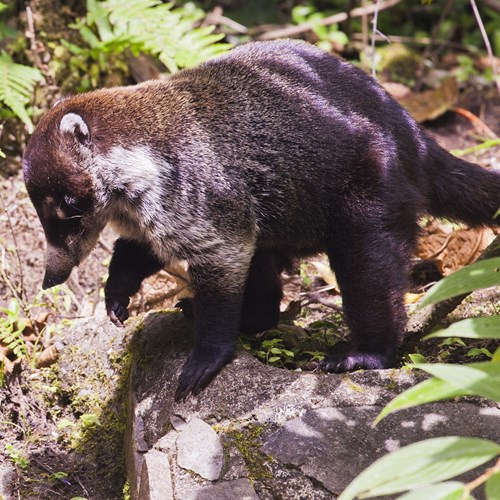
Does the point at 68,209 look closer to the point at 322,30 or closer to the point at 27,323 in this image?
the point at 27,323

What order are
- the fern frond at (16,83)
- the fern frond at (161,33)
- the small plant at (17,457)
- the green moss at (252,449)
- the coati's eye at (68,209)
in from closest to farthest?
the green moss at (252,449)
the coati's eye at (68,209)
the small plant at (17,457)
the fern frond at (16,83)
the fern frond at (161,33)

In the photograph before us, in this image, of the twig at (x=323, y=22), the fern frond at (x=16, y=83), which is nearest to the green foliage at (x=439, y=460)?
the fern frond at (x=16, y=83)

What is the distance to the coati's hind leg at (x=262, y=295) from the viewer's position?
16.4 ft

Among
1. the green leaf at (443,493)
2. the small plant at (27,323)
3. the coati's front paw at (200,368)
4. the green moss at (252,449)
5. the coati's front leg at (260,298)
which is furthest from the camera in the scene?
the small plant at (27,323)

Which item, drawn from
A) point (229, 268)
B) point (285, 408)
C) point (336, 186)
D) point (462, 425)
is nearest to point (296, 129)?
point (336, 186)

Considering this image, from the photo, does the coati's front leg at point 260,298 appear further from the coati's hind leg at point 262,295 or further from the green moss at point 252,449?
the green moss at point 252,449

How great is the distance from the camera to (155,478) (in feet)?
12.4

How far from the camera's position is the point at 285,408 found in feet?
13.1

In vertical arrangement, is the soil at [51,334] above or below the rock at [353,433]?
below

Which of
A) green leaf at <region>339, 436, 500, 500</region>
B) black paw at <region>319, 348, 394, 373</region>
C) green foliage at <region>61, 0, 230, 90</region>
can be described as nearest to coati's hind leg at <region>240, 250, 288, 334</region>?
black paw at <region>319, 348, 394, 373</region>

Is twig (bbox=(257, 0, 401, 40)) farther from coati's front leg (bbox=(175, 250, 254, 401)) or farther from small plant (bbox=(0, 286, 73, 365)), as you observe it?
coati's front leg (bbox=(175, 250, 254, 401))

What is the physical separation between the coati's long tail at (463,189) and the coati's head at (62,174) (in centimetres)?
214

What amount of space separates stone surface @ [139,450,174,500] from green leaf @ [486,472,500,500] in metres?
2.02

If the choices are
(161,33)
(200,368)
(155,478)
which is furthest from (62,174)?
(161,33)
